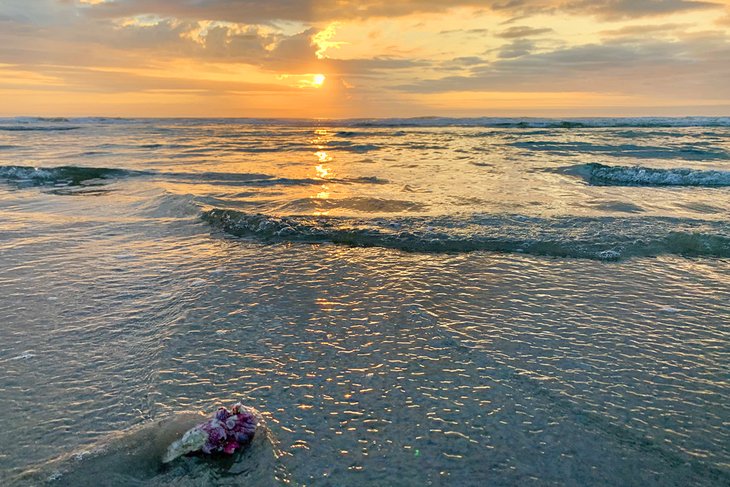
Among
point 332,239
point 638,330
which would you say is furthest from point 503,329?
point 332,239

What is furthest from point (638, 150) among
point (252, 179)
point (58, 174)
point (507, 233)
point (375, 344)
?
point (58, 174)

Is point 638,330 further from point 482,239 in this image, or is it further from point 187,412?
point 187,412

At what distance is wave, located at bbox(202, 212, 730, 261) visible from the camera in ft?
23.1

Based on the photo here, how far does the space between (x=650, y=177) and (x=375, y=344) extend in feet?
48.4

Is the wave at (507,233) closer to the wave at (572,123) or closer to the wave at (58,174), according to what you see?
the wave at (58,174)

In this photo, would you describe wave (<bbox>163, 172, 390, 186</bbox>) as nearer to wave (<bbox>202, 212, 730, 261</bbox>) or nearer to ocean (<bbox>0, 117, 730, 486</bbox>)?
ocean (<bbox>0, 117, 730, 486</bbox>)

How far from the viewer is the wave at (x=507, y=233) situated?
7051 millimetres

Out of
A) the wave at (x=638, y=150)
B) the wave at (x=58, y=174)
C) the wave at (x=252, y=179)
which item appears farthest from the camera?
the wave at (x=638, y=150)

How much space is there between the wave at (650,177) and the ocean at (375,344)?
5.98 meters

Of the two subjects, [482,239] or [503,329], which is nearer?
[503,329]

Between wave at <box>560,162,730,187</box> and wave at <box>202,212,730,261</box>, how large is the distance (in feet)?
22.7

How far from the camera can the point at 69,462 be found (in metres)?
2.77

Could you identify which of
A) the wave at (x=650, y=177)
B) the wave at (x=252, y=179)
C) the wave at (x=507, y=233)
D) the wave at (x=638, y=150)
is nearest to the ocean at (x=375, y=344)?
the wave at (x=507, y=233)

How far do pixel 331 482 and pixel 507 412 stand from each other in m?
1.31
